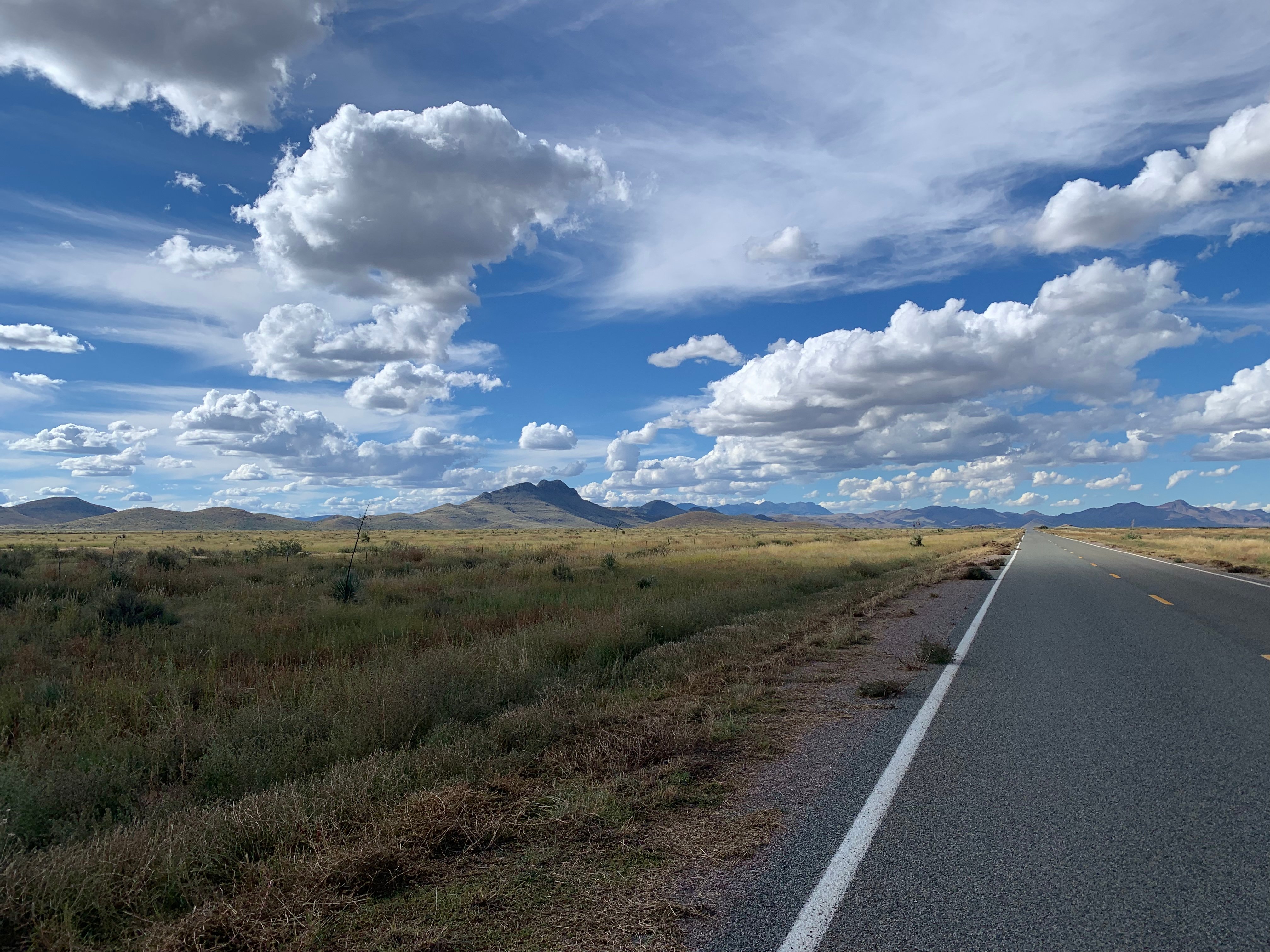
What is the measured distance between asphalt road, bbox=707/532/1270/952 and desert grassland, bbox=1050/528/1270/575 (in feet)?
69.6

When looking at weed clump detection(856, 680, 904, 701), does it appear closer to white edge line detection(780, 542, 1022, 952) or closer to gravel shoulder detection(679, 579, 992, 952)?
gravel shoulder detection(679, 579, 992, 952)

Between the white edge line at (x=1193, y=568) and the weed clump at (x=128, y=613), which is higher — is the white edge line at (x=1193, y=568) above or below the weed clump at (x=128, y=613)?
below

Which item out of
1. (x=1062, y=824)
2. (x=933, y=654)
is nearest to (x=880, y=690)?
(x=933, y=654)

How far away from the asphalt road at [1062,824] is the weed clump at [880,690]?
28cm

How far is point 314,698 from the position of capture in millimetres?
7520

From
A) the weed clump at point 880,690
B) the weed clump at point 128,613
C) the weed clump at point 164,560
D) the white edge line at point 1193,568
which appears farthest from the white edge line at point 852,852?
the weed clump at point 164,560

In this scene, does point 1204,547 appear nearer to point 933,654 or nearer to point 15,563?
point 933,654

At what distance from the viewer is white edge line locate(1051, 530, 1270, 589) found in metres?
19.1

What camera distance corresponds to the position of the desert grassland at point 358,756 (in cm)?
343

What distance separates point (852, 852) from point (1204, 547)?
4540 centimetres

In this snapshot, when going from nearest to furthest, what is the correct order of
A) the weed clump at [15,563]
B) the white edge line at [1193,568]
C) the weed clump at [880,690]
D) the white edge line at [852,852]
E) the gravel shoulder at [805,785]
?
the white edge line at [852,852] → the gravel shoulder at [805,785] → the weed clump at [880,690] → the weed clump at [15,563] → the white edge line at [1193,568]

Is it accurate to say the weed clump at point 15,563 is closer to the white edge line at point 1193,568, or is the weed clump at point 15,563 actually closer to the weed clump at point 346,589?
the weed clump at point 346,589

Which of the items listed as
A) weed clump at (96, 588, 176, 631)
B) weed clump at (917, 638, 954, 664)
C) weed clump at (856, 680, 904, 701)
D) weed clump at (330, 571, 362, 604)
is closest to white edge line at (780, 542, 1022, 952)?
weed clump at (856, 680, 904, 701)

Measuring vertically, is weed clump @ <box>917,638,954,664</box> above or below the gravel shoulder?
above
